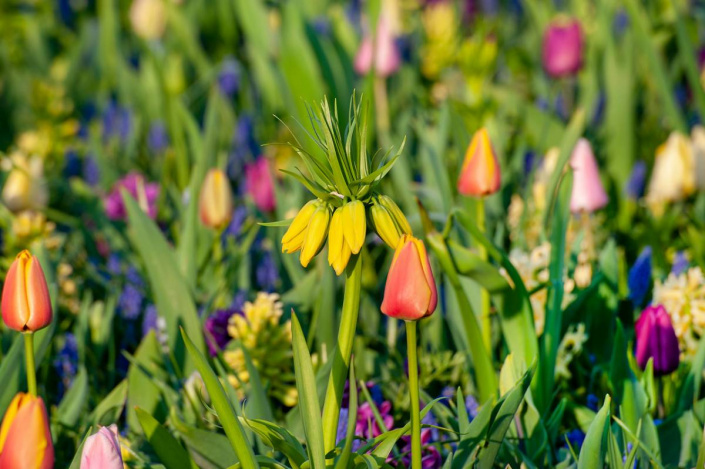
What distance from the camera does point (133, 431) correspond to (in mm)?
1058

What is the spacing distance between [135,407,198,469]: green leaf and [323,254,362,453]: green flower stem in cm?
16

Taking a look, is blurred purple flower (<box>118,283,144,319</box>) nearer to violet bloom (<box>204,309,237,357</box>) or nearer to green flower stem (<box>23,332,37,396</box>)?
violet bloom (<box>204,309,237,357</box>)

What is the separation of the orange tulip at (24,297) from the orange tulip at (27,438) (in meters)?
0.08

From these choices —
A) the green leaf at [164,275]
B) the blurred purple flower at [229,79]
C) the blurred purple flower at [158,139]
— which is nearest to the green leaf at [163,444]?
the green leaf at [164,275]

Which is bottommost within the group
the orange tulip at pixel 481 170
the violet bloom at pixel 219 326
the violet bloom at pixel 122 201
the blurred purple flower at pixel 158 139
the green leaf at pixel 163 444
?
the green leaf at pixel 163 444

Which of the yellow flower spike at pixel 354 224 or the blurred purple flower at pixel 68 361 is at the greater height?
the yellow flower spike at pixel 354 224

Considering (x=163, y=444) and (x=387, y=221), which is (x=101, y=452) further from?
(x=387, y=221)

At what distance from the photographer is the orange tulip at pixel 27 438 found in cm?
72

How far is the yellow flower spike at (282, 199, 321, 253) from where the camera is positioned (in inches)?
28.4

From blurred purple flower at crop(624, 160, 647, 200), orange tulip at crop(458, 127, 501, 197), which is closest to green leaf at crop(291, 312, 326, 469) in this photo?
orange tulip at crop(458, 127, 501, 197)

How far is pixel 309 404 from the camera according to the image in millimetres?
761

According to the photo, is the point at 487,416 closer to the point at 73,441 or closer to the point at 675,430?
the point at 675,430

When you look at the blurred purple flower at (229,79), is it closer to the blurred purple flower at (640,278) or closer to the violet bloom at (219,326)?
the violet bloom at (219,326)

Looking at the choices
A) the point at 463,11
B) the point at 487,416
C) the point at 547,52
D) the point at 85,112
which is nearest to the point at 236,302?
the point at 487,416
